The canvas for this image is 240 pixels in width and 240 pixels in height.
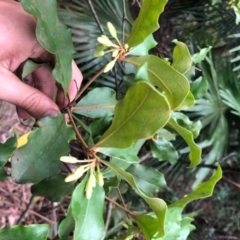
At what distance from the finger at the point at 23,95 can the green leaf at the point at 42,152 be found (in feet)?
0.17

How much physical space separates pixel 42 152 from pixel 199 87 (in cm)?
38

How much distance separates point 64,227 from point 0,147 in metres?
0.19

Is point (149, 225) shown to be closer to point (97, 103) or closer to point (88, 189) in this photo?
point (88, 189)

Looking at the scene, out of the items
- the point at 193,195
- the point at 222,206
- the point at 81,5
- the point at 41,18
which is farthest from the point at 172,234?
the point at 222,206

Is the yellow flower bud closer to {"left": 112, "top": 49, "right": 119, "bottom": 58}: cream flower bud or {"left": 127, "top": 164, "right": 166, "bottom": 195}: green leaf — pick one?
{"left": 112, "top": 49, "right": 119, "bottom": 58}: cream flower bud

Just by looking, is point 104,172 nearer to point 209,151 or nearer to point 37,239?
point 37,239

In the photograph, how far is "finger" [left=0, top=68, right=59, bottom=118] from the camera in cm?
74

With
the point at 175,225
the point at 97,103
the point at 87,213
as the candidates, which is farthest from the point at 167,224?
the point at 97,103

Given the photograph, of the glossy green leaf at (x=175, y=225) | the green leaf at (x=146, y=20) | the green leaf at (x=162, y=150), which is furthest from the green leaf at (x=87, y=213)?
the green leaf at (x=162, y=150)

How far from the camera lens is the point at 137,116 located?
542mm

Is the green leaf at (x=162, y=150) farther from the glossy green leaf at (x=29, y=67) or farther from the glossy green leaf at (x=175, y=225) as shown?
the glossy green leaf at (x=29, y=67)

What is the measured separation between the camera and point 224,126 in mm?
1799

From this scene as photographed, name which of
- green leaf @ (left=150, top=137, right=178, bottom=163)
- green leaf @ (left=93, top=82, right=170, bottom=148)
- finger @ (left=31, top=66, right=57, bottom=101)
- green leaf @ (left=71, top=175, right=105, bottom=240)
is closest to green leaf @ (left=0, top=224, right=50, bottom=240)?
green leaf @ (left=71, top=175, right=105, bottom=240)

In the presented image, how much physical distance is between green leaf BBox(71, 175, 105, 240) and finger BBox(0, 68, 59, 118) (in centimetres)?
17
